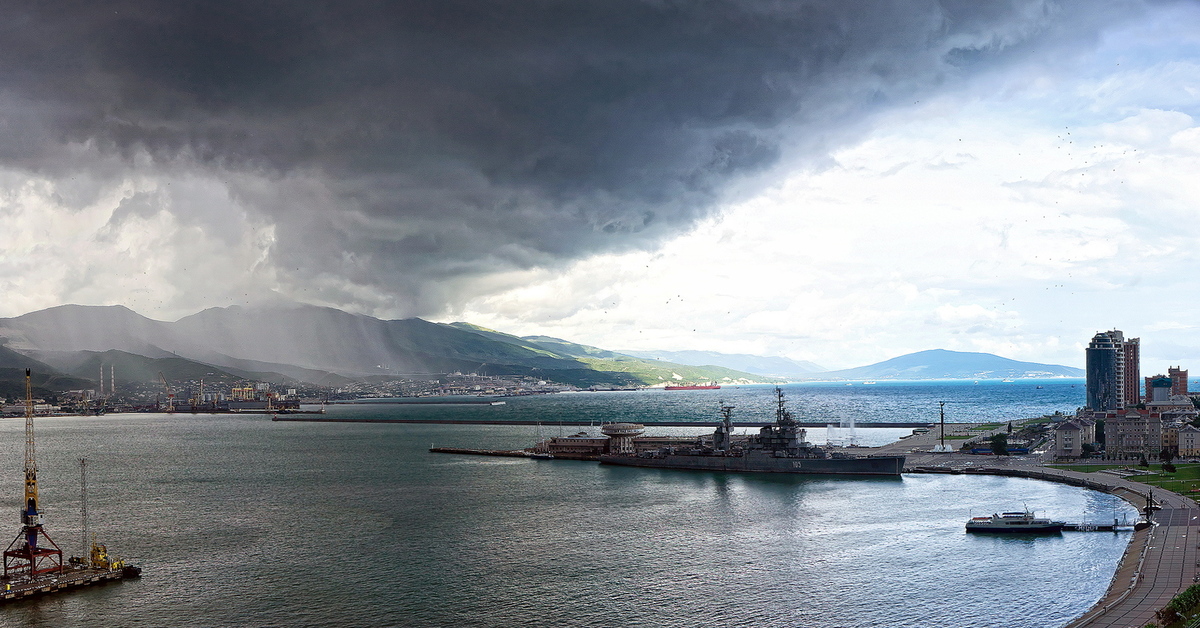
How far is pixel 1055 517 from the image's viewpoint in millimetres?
56281

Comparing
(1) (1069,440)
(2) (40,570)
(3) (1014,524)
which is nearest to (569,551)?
(3) (1014,524)

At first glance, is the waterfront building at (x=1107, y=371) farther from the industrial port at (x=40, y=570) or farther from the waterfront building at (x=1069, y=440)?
the industrial port at (x=40, y=570)

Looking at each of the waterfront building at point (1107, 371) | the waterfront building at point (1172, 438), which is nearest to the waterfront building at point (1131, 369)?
the waterfront building at point (1107, 371)

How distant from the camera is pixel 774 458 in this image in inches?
3428

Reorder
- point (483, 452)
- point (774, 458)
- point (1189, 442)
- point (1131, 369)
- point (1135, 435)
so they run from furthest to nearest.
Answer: point (1131, 369) < point (483, 452) < point (1135, 435) < point (774, 458) < point (1189, 442)

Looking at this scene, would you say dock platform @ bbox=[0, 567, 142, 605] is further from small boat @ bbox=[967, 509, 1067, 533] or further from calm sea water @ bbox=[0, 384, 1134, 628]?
small boat @ bbox=[967, 509, 1067, 533]

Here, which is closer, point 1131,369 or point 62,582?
point 62,582

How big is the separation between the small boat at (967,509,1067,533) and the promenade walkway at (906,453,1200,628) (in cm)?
516

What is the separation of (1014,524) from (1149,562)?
1237 centimetres

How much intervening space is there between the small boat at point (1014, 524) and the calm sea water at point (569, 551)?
1.25 meters

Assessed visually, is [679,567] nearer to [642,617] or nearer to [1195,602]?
[642,617]

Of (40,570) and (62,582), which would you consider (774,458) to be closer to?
(62,582)

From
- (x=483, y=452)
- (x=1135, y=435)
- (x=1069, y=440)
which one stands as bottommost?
(x=483, y=452)

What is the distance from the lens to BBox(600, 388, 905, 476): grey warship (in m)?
82.7
